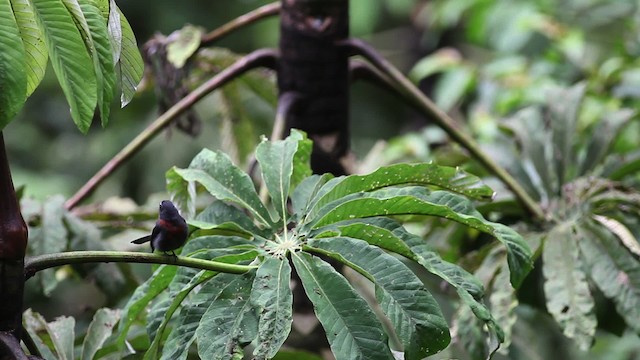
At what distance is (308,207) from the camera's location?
87 cm

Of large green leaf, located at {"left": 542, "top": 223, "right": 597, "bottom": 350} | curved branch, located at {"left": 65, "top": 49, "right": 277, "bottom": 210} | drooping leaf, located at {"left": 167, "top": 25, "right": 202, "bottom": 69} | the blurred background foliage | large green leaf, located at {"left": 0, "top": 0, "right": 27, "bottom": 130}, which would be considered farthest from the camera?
the blurred background foliage

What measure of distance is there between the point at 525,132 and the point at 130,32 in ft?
2.77

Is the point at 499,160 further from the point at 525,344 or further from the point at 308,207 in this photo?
the point at 308,207

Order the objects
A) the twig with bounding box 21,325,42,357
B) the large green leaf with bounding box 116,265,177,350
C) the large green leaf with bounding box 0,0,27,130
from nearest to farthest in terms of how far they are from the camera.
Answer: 1. the large green leaf with bounding box 0,0,27,130
2. the twig with bounding box 21,325,42,357
3. the large green leaf with bounding box 116,265,177,350

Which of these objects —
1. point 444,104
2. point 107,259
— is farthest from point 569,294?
point 444,104

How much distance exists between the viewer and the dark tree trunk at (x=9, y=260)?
712mm

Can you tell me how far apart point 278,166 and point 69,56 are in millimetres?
Result: 273

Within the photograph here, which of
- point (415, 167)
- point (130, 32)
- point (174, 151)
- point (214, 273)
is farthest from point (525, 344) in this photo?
point (174, 151)

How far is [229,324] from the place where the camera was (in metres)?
0.76

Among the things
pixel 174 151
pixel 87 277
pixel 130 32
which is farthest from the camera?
pixel 174 151

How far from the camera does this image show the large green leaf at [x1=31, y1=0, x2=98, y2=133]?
0.69m

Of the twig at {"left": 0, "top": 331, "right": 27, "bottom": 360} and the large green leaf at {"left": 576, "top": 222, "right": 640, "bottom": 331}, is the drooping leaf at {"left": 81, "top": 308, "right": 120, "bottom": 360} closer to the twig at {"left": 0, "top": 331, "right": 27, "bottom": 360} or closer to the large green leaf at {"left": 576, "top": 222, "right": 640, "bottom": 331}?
the twig at {"left": 0, "top": 331, "right": 27, "bottom": 360}

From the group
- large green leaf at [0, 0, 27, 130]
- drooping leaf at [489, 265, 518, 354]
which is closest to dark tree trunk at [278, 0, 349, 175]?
drooping leaf at [489, 265, 518, 354]

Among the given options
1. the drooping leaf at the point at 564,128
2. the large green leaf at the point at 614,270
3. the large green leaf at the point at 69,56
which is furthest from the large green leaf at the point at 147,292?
the drooping leaf at the point at 564,128
